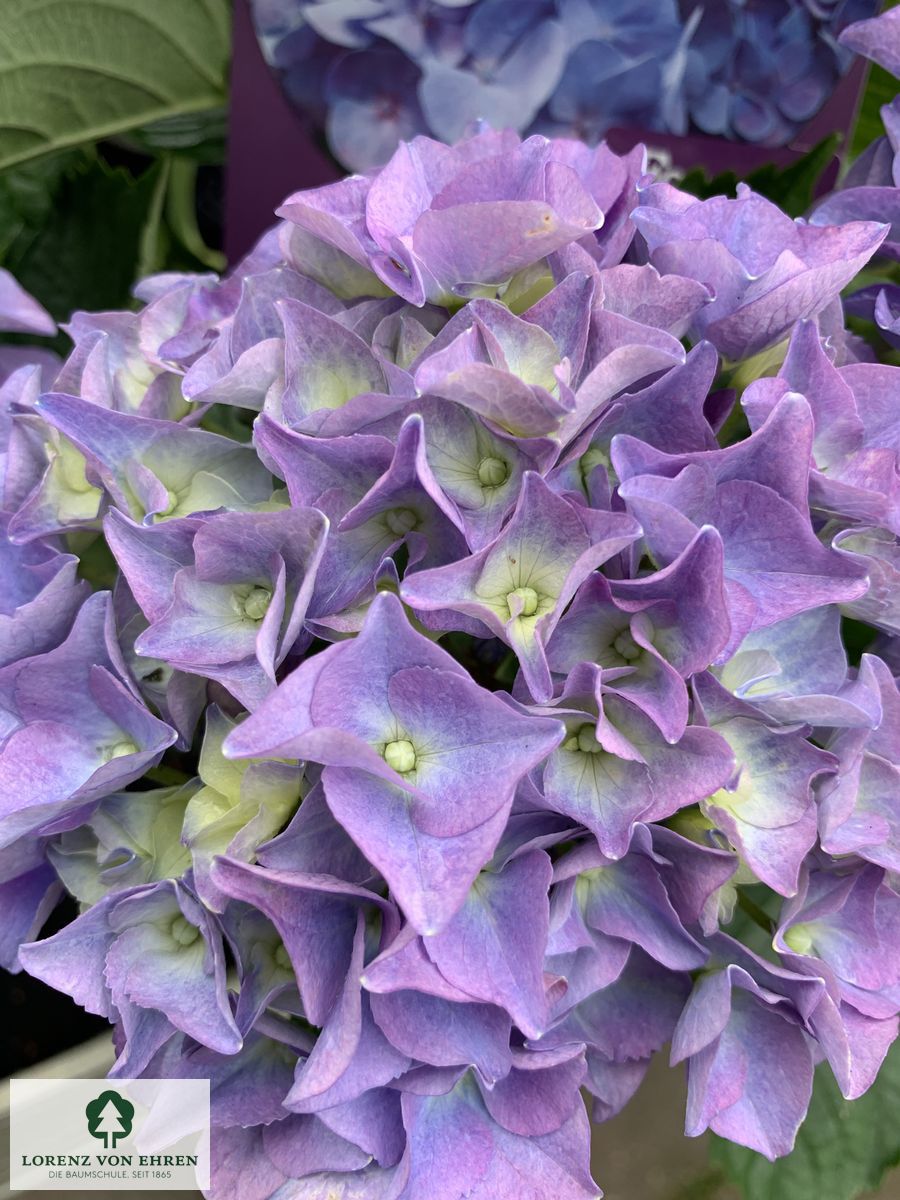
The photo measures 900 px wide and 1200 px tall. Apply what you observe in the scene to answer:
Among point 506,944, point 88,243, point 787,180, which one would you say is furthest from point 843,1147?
point 88,243

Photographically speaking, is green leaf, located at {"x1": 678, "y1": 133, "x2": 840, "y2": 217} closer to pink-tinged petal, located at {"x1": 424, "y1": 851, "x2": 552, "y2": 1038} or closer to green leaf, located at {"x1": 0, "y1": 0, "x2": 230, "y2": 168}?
green leaf, located at {"x1": 0, "y1": 0, "x2": 230, "y2": 168}

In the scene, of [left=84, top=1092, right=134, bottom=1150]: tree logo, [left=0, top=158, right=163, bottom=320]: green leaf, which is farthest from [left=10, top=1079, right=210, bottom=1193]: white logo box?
[left=0, top=158, right=163, bottom=320]: green leaf

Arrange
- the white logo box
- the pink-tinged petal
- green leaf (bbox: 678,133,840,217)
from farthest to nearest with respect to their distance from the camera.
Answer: green leaf (bbox: 678,133,840,217) → the white logo box → the pink-tinged petal

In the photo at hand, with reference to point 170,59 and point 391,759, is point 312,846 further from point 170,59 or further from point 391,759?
point 170,59

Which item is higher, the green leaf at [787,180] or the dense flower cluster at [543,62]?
the dense flower cluster at [543,62]

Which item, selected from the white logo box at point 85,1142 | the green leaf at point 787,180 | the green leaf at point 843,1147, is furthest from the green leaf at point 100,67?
the green leaf at point 843,1147

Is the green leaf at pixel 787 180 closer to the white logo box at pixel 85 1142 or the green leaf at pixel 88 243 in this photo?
the green leaf at pixel 88 243
